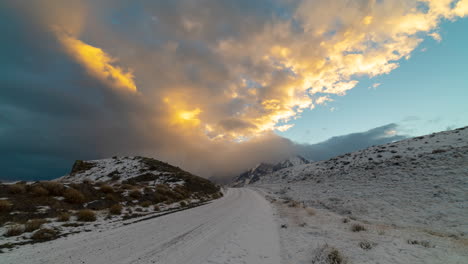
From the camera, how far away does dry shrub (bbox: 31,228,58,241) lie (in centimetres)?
737

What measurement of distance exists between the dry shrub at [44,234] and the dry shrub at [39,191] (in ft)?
22.8

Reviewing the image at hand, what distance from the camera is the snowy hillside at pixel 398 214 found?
6.83 meters

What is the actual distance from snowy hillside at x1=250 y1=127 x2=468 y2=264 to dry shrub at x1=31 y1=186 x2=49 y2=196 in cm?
1651

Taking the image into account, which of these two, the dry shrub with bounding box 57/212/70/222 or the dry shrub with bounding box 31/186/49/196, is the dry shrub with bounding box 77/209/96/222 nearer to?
the dry shrub with bounding box 57/212/70/222

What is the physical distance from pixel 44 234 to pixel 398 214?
22192mm

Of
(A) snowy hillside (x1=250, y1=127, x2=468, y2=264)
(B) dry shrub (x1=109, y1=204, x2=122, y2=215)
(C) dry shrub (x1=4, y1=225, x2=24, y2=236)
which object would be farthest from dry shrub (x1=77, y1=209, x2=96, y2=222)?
(A) snowy hillside (x1=250, y1=127, x2=468, y2=264)

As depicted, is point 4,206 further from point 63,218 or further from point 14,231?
point 14,231

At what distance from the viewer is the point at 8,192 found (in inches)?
476

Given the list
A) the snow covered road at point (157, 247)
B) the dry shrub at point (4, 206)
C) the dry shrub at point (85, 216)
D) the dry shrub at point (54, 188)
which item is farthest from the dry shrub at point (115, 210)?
the dry shrub at point (4, 206)

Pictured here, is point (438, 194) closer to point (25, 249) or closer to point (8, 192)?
point (25, 249)

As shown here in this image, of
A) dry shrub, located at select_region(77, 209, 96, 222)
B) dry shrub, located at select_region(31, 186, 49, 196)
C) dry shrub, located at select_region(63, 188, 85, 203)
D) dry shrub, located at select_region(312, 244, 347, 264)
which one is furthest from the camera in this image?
dry shrub, located at select_region(63, 188, 85, 203)

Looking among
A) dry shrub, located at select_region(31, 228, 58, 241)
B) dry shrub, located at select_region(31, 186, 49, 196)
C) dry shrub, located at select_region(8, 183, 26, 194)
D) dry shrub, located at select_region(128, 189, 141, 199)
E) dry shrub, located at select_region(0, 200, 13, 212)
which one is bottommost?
dry shrub, located at select_region(31, 228, 58, 241)

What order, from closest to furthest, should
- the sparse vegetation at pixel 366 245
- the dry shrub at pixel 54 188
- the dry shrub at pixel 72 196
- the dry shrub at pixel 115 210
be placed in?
the sparse vegetation at pixel 366 245, the dry shrub at pixel 115 210, the dry shrub at pixel 72 196, the dry shrub at pixel 54 188

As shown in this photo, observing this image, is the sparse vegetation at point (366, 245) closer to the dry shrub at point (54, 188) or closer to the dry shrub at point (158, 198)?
the dry shrub at point (158, 198)
